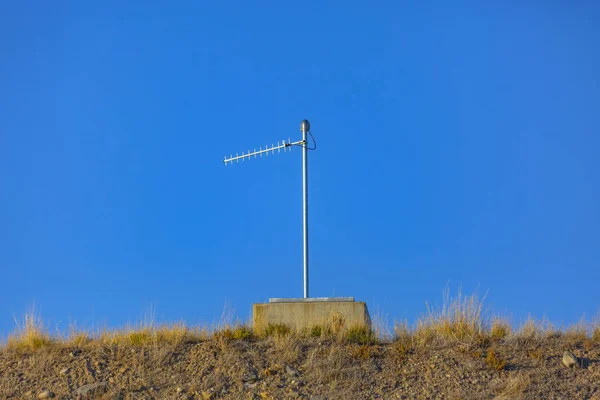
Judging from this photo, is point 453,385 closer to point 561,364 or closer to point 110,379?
point 561,364

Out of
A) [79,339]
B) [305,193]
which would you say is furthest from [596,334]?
[79,339]

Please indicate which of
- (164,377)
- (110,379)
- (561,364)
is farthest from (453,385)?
(110,379)

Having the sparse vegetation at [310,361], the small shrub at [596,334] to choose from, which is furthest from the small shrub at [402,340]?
the small shrub at [596,334]

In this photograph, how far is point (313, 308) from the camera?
1491 cm

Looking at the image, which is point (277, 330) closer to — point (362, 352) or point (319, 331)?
point (319, 331)

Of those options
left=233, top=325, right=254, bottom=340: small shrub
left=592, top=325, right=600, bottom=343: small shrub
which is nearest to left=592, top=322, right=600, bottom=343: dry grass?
left=592, top=325, right=600, bottom=343: small shrub

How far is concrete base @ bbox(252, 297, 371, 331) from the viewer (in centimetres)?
1472

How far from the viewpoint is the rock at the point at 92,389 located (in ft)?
39.8

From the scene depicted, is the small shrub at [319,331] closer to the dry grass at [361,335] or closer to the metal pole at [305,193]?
the dry grass at [361,335]

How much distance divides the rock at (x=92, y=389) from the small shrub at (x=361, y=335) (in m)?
4.67

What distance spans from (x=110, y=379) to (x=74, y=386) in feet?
2.00

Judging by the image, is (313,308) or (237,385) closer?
(237,385)

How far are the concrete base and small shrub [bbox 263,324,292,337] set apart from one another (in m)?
0.15

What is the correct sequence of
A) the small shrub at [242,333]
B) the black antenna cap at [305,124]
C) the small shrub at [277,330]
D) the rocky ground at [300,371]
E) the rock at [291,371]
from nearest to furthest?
the rocky ground at [300,371] < the rock at [291,371] < the small shrub at [242,333] < the small shrub at [277,330] < the black antenna cap at [305,124]
